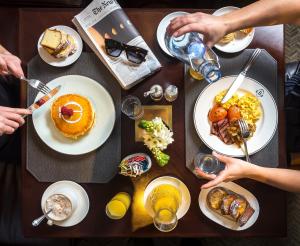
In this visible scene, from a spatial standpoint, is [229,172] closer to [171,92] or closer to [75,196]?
[171,92]

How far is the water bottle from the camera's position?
4.25 feet

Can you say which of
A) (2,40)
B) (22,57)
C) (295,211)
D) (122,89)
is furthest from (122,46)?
(295,211)

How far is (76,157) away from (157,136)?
1.11 feet

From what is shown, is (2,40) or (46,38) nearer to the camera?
(46,38)

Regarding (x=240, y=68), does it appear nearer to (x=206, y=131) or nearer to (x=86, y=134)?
(x=206, y=131)

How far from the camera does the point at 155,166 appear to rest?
1.37 meters

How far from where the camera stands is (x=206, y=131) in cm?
135

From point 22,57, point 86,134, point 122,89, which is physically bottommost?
point 86,134

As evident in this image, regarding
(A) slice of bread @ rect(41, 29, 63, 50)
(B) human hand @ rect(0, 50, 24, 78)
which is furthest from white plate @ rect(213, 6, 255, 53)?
(B) human hand @ rect(0, 50, 24, 78)

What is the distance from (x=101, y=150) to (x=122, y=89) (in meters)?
0.24

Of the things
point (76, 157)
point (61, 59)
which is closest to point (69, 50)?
point (61, 59)

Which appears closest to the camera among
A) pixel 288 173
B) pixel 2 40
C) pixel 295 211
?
pixel 288 173

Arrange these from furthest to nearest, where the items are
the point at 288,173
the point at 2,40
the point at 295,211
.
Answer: the point at 295,211
the point at 2,40
the point at 288,173

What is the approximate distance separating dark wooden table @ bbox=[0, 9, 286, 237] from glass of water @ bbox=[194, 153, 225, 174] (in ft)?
0.16
